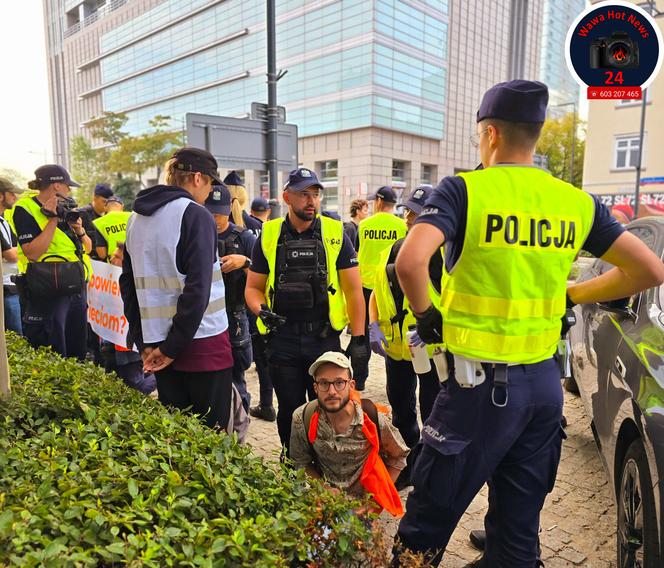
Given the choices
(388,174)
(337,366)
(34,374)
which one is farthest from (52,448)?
(388,174)

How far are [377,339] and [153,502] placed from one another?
2.67 m

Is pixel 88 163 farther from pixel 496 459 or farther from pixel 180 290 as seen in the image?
pixel 496 459

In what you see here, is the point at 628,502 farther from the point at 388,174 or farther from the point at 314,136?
the point at 314,136

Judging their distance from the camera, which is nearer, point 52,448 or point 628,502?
point 52,448

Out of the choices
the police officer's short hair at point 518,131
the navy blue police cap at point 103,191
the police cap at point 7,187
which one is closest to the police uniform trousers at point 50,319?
the police cap at point 7,187

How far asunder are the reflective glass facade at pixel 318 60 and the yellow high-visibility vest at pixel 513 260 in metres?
36.8

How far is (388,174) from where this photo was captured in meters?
39.2

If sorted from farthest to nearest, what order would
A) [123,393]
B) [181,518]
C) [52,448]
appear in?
[123,393]
[52,448]
[181,518]

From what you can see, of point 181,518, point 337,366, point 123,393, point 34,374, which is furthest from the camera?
point 337,366

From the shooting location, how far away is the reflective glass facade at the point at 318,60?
37156 mm

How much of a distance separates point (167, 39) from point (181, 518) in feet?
209

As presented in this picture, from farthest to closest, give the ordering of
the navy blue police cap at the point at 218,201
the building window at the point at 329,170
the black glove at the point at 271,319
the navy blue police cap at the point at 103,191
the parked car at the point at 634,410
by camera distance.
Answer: the building window at the point at 329,170, the navy blue police cap at the point at 103,191, the navy blue police cap at the point at 218,201, the black glove at the point at 271,319, the parked car at the point at 634,410

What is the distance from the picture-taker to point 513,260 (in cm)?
183

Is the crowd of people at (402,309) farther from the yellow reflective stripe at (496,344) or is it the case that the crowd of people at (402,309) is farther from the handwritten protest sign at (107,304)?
the handwritten protest sign at (107,304)
